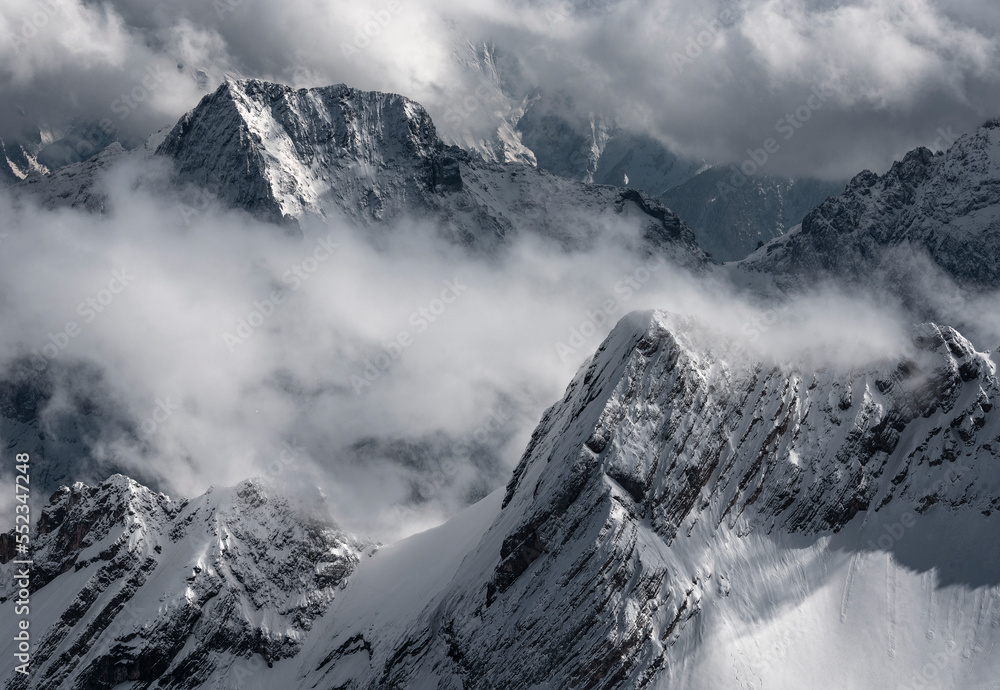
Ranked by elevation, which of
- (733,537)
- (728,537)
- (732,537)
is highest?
(728,537)

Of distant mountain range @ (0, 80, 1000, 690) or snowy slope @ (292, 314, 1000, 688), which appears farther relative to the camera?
distant mountain range @ (0, 80, 1000, 690)

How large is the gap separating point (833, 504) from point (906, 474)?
1720cm

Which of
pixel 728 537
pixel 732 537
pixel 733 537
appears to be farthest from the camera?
pixel 733 537

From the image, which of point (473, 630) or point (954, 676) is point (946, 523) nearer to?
point (954, 676)

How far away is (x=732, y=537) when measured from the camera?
175 metres

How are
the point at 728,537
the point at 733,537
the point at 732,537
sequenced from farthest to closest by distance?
1. the point at 733,537
2. the point at 732,537
3. the point at 728,537

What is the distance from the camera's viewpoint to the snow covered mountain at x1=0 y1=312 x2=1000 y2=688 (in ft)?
519

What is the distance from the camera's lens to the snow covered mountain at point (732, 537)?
15812cm

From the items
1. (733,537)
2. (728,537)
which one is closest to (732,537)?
(733,537)

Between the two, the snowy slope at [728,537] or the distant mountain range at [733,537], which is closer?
the snowy slope at [728,537]

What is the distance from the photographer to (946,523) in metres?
187

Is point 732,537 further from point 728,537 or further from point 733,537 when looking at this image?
point 728,537

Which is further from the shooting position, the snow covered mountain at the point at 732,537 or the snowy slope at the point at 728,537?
the snow covered mountain at the point at 732,537

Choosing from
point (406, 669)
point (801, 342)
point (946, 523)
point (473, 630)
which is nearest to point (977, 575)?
point (946, 523)
